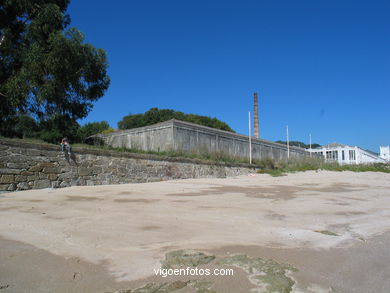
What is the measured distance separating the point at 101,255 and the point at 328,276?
1.79 meters

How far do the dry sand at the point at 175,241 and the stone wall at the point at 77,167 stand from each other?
269 cm

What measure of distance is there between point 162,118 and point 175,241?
37.5 m

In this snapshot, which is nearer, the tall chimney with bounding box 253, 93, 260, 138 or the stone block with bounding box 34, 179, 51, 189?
the stone block with bounding box 34, 179, 51, 189

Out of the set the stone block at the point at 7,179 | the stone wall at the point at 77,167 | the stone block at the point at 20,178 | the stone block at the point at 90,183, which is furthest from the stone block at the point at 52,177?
the stone block at the point at 90,183

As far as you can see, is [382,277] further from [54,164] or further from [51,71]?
[51,71]

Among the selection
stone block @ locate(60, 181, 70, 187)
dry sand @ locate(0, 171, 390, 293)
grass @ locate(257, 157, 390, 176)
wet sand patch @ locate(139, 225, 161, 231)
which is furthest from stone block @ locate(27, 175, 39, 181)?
grass @ locate(257, 157, 390, 176)

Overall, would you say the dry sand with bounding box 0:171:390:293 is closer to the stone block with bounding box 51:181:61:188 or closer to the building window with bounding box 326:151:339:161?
the stone block with bounding box 51:181:61:188

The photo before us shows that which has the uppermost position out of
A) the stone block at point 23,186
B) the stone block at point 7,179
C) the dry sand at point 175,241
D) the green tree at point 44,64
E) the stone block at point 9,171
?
the green tree at point 44,64

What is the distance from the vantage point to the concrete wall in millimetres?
14656

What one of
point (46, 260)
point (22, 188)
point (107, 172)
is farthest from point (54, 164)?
point (46, 260)

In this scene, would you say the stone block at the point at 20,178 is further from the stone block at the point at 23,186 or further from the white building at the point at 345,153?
the white building at the point at 345,153

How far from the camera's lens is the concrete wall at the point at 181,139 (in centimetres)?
1466

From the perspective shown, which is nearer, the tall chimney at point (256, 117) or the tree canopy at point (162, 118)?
the tall chimney at point (256, 117)

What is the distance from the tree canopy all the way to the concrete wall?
21988mm
